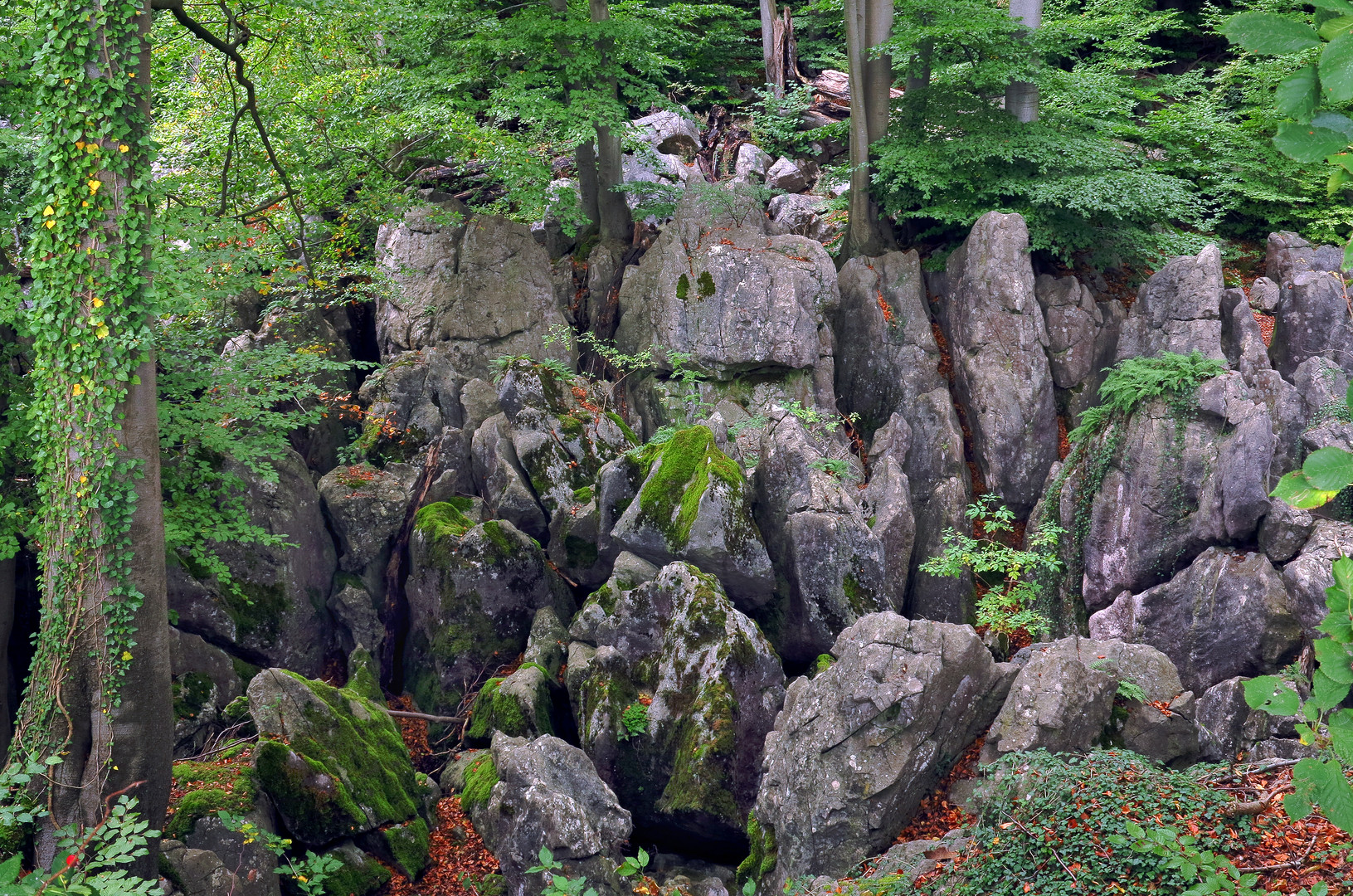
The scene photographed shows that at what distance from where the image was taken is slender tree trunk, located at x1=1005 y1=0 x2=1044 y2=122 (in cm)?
1408

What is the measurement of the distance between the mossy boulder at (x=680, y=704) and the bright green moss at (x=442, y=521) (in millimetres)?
2414

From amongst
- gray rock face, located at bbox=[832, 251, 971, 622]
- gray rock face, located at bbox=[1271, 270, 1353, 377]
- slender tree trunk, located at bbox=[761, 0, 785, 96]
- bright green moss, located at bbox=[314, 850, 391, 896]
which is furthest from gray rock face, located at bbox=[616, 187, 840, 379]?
bright green moss, located at bbox=[314, 850, 391, 896]

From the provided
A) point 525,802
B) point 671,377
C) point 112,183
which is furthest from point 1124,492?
point 112,183

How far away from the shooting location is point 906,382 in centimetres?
1353

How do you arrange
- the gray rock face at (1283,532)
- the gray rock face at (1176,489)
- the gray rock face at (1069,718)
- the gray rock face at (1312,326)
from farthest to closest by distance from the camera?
the gray rock face at (1312,326)
the gray rock face at (1176,489)
the gray rock face at (1283,532)
the gray rock face at (1069,718)

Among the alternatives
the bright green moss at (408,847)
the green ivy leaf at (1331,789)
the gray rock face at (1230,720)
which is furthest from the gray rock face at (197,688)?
the gray rock face at (1230,720)

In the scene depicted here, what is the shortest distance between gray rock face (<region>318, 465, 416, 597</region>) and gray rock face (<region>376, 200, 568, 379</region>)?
8.97 feet

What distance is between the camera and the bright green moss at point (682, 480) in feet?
32.5

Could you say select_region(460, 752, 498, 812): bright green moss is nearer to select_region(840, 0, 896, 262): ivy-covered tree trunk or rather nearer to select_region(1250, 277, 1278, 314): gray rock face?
select_region(840, 0, 896, 262): ivy-covered tree trunk

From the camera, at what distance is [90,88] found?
6043mm

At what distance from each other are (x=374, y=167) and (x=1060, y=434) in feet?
36.5

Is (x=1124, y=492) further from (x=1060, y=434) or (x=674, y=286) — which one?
(x=674, y=286)

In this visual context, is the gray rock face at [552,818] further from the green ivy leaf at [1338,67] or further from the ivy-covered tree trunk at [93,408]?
the green ivy leaf at [1338,67]

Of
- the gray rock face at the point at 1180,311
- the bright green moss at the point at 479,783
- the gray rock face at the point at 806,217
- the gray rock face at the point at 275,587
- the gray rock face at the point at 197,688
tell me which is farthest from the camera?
the gray rock face at the point at 806,217
